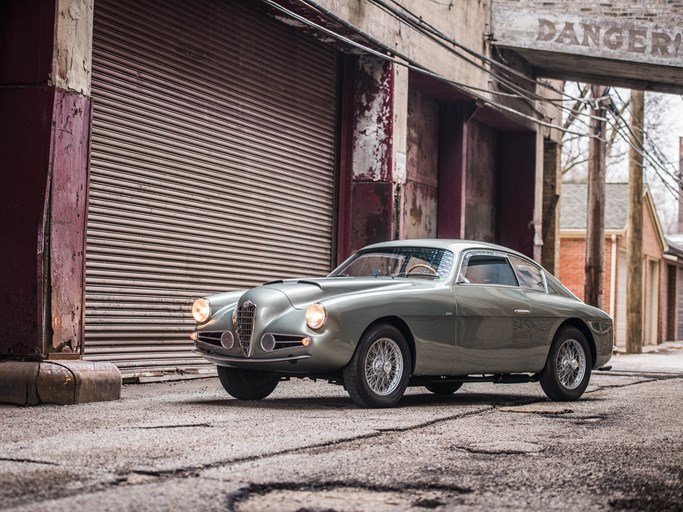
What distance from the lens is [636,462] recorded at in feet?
18.9

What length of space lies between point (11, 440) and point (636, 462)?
3.46 meters

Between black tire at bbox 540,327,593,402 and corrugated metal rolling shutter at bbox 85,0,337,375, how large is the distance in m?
4.37

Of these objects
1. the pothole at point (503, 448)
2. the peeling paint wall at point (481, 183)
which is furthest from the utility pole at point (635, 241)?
the pothole at point (503, 448)

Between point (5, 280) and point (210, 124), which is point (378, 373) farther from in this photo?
point (210, 124)

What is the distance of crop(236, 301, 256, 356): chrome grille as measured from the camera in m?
8.52

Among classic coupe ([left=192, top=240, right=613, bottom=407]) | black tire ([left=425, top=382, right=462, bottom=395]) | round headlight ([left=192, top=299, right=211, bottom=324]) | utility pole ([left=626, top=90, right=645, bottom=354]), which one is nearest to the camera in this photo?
classic coupe ([left=192, top=240, right=613, bottom=407])

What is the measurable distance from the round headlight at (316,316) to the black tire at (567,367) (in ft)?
8.96

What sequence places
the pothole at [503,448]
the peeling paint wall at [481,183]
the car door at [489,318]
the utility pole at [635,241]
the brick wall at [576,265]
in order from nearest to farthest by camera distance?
the pothole at [503,448], the car door at [489,318], the peeling paint wall at [481,183], the utility pole at [635,241], the brick wall at [576,265]

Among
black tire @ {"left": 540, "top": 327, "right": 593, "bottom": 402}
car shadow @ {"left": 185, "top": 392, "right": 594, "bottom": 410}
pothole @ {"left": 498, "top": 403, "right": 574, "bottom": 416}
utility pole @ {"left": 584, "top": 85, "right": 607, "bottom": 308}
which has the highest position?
utility pole @ {"left": 584, "top": 85, "right": 607, "bottom": 308}

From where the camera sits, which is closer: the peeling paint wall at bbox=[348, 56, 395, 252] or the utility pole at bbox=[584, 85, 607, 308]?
the peeling paint wall at bbox=[348, 56, 395, 252]

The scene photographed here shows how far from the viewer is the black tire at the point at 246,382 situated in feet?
30.2

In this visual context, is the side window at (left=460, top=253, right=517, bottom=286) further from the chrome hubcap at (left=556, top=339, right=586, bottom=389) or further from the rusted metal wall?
the rusted metal wall

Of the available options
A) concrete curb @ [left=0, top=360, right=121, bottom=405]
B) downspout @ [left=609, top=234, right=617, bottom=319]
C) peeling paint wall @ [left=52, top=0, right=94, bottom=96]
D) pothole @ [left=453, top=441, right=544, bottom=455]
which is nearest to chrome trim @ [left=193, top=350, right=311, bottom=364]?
concrete curb @ [left=0, top=360, right=121, bottom=405]

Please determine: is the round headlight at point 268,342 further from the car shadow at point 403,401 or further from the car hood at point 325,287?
the car shadow at point 403,401
